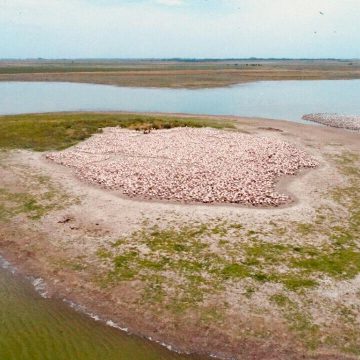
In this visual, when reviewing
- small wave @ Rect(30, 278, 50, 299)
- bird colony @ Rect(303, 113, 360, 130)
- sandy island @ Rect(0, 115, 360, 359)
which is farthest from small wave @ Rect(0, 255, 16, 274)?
bird colony @ Rect(303, 113, 360, 130)

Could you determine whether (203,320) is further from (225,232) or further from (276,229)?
(276,229)

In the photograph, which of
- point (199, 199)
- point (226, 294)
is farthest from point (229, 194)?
point (226, 294)

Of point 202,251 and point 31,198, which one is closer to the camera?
point 202,251

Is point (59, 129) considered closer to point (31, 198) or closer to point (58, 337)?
point (31, 198)

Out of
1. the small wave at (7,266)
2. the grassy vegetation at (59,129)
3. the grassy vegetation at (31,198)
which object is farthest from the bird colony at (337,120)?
the small wave at (7,266)

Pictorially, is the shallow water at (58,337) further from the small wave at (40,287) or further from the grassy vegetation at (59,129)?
the grassy vegetation at (59,129)

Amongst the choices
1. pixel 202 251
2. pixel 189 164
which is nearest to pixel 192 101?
pixel 189 164
